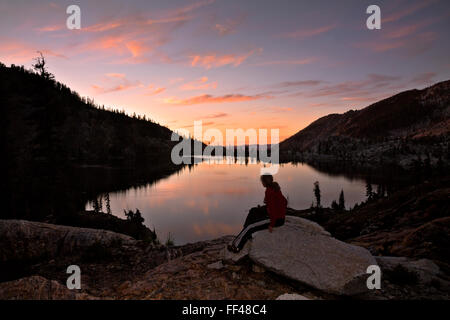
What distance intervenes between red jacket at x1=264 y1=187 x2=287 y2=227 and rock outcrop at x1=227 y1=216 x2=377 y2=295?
48cm

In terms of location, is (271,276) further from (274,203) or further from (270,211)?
(274,203)

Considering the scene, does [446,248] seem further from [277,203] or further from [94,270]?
[94,270]

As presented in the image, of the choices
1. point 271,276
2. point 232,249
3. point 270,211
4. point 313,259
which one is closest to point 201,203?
point 232,249

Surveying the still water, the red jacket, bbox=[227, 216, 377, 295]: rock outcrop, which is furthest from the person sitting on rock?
the still water

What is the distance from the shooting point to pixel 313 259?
669 cm

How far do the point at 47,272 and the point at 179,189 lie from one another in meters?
68.3

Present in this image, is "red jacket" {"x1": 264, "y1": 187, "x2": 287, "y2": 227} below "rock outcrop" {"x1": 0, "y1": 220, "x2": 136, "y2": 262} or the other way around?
the other way around

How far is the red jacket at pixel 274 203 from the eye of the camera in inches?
293

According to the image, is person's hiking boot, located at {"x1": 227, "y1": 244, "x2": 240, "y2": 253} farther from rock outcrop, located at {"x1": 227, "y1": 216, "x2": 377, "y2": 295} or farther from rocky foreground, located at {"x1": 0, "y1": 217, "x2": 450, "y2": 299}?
rock outcrop, located at {"x1": 227, "y1": 216, "x2": 377, "y2": 295}

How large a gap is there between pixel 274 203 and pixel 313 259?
1.88m

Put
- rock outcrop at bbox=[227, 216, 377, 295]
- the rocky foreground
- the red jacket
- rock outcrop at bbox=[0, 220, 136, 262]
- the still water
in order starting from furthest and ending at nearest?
the still water < rock outcrop at bbox=[0, 220, 136, 262] < the red jacket < the rocky foreground < rock outcrop at bbox=[227, 216, 377, 295]

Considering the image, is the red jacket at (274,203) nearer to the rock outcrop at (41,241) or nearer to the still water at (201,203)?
the rock outcrop at (41,241)

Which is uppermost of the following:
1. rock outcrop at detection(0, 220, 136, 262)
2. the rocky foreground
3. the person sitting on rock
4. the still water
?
the person sitting on rock

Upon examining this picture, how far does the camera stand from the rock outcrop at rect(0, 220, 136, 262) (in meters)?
12.0
